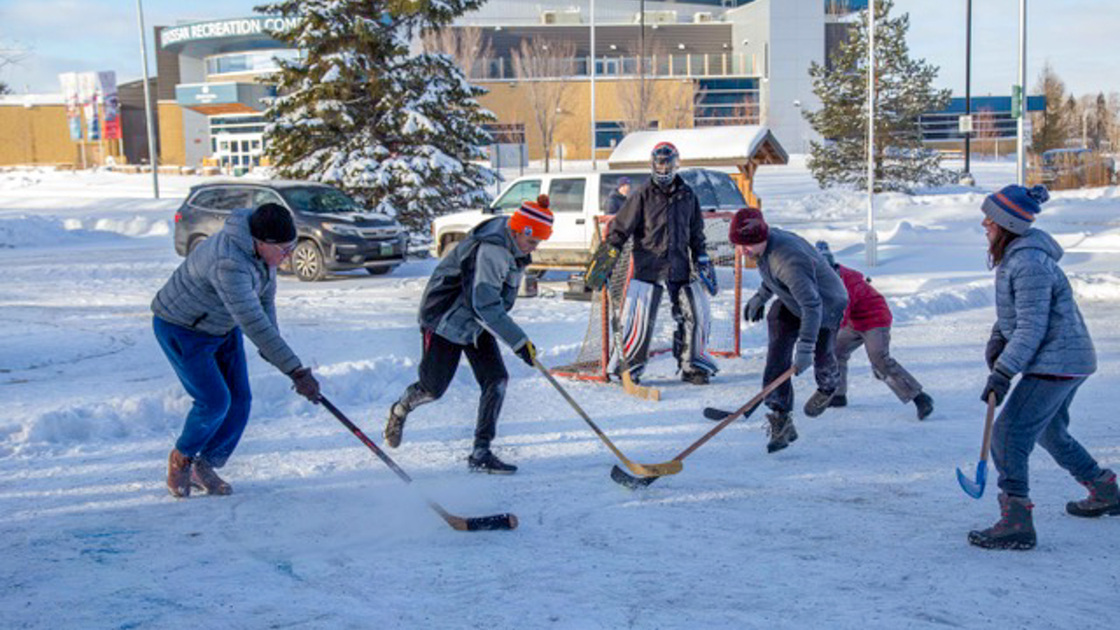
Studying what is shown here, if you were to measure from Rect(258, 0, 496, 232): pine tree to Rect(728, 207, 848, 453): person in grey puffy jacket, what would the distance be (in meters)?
14.4

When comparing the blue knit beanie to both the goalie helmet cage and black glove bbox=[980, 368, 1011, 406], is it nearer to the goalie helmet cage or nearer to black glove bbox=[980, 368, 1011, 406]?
black glove bbox=[980, 368, 1011, 406]

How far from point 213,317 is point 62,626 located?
6.01ft

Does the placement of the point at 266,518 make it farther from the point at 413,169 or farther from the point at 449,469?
the point at 413,169

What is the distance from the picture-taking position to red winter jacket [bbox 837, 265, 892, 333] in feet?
23.7

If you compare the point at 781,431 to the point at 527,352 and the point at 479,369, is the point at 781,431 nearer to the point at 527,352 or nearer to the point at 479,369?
the point at 527,352

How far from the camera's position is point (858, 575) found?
4.29m

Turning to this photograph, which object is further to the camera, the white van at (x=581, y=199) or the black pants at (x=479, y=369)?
the white van at (x=581, y=199)

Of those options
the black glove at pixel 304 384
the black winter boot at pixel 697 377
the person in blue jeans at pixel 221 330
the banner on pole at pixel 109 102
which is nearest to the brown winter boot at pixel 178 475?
the person in blue jeans at pixel 221 330

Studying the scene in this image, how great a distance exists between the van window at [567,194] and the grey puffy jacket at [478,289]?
9.42m

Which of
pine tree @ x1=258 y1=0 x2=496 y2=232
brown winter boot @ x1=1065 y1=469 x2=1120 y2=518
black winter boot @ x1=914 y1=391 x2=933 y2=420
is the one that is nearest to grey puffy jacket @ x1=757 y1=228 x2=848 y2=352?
black winter boot @ x1=914 y1=391 x2=933 y2=420

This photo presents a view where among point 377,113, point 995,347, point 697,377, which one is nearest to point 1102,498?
point 995,347

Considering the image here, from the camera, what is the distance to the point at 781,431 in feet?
21.4

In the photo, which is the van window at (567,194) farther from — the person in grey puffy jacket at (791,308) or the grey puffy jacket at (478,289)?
the grey puffy jacket at (478,289)

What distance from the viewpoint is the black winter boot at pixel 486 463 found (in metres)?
6.08
